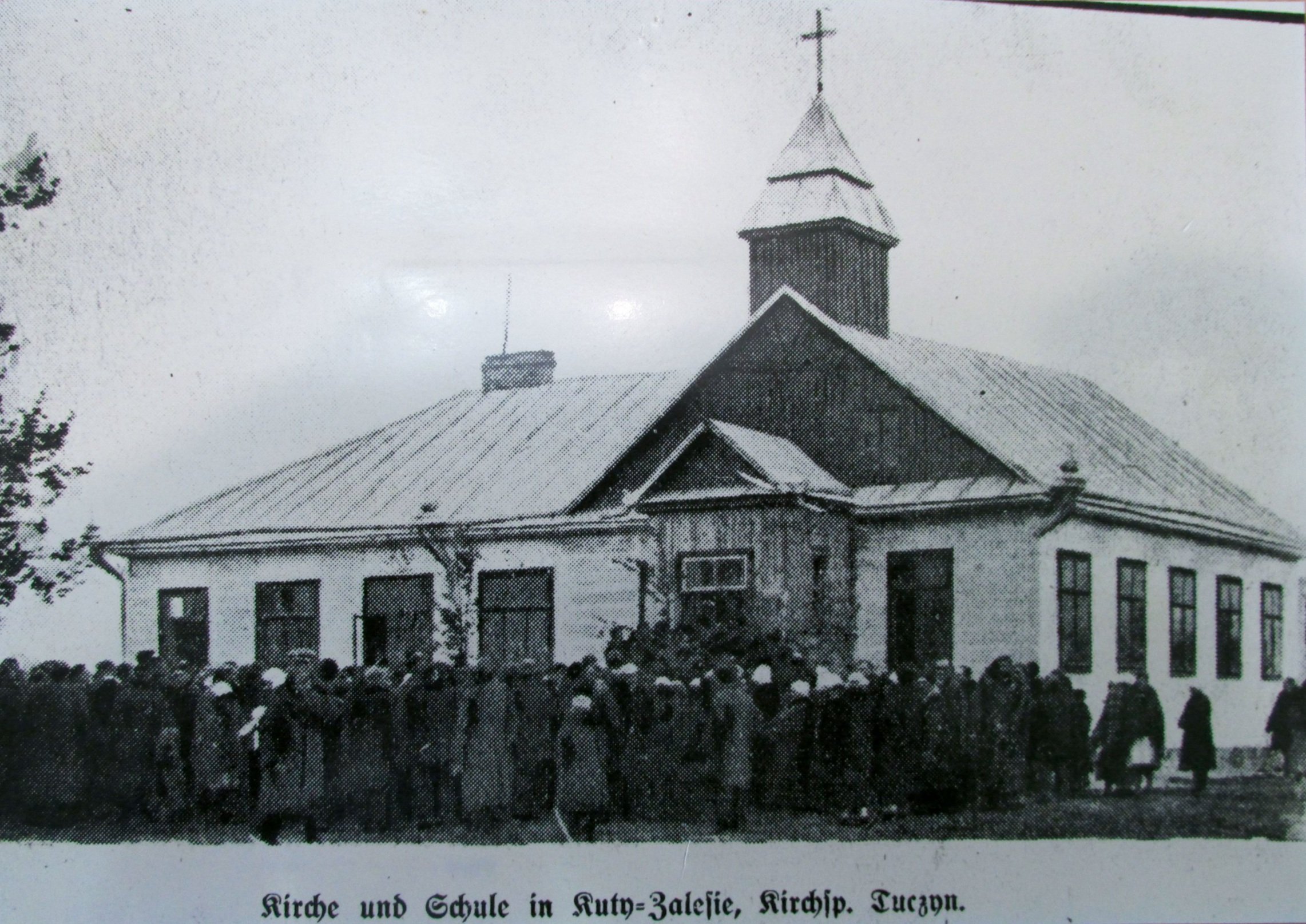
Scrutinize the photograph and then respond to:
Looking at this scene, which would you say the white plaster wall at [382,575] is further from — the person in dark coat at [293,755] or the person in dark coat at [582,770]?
the person in dark coat at [293,755]

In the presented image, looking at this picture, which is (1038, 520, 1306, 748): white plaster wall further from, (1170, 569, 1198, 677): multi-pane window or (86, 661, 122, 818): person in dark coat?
(86, 661, 122, 818): person in dark coat

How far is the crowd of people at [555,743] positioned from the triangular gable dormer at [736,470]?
4.61 ft

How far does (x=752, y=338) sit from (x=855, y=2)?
83.6 inches

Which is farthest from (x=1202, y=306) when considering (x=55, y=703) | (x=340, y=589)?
(x=55, y=703)

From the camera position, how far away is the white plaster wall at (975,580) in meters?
9.45

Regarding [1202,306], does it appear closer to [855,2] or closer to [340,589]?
[855,2]

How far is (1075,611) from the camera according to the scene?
31.6 ft

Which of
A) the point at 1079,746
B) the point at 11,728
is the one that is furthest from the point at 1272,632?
the point at 11,728

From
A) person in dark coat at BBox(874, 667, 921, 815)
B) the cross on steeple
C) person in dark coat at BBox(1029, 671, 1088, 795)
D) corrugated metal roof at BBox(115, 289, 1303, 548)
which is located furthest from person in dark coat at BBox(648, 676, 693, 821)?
the cross on steeple

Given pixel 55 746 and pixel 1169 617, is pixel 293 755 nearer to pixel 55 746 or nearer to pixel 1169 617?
pixel 55 746

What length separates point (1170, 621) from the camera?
9.84 meters

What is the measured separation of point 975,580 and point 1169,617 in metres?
1.18

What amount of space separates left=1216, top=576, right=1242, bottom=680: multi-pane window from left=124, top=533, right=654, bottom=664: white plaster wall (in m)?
3.39

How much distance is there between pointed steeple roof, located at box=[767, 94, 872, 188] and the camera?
339 inches
